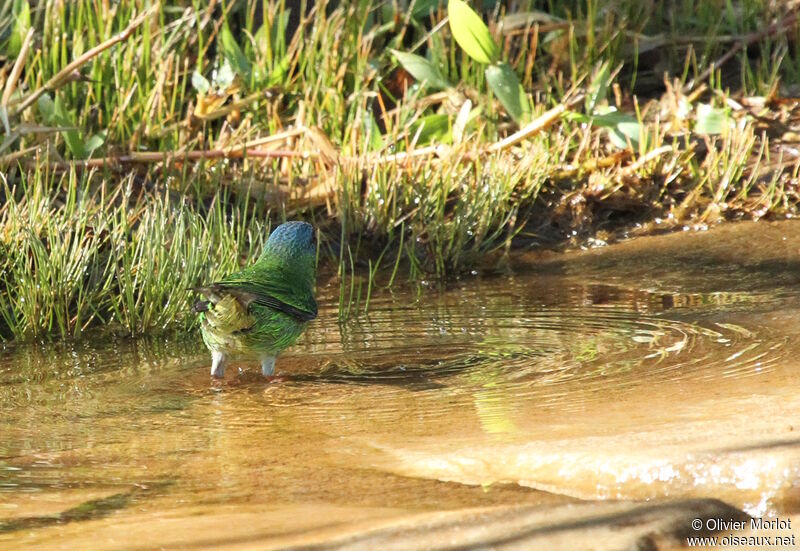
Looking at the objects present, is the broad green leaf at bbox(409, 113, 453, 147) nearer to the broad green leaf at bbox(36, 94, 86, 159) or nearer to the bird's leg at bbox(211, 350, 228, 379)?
the broad green leaf at bbox(36, 94, 86, 159)

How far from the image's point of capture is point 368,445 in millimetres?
3211

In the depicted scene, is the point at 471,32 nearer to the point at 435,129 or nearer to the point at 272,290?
the point at 435,129

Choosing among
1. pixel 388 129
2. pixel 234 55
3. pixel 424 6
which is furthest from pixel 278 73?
pixel 424 6

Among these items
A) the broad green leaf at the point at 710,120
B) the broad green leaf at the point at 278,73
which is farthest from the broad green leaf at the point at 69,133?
the broad green leaf at the point at 710,120

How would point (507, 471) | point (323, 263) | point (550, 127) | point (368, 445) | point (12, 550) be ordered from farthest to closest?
point (550, 127) → point (323, 263) → point (368, 445) → point (507, 471) → point (12, 550)

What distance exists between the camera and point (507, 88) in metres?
6.86

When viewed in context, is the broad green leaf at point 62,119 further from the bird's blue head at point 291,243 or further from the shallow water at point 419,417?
the bird's blue head at point 291,243

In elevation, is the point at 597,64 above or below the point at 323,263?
above

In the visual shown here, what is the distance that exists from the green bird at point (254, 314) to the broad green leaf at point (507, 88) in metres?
2.71

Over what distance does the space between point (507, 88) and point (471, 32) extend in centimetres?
39

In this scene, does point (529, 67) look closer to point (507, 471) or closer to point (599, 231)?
point (599, 231)

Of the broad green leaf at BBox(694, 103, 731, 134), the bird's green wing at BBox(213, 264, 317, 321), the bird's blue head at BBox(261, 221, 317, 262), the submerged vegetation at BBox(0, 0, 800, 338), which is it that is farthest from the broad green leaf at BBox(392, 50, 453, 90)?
the bird's green wing at BBox(213, 264, 317, 321)

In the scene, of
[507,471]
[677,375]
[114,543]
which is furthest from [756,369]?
[114,543]

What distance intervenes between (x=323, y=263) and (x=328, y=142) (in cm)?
72
